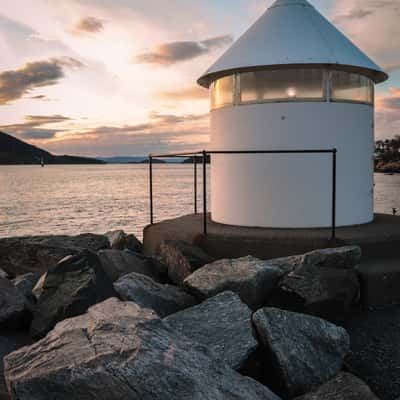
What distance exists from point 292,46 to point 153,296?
15.2ft

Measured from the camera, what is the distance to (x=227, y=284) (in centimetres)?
593

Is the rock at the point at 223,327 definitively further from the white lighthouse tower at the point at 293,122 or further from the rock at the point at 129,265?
the white lighthouse tower at the point at 293,122

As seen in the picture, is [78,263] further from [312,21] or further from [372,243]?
[312,21]

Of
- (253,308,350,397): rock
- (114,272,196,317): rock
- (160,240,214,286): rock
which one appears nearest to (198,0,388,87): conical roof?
(160,240,214,286): rock

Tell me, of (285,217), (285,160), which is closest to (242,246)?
(285,217)

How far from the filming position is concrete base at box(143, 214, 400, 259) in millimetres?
7523

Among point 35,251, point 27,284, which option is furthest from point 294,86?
point 35,251

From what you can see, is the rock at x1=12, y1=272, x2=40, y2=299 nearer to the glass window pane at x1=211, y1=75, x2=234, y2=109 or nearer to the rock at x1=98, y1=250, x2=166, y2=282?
the rock at x1=98, y1=250, x2=166, y2=282

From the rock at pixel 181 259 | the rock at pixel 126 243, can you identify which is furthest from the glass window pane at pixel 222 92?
the rock at pixel 126 243

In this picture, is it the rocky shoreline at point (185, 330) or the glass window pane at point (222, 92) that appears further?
the glass window pane at point (222, 92)

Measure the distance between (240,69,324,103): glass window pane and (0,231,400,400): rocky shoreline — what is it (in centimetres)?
268

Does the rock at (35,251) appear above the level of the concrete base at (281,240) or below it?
below

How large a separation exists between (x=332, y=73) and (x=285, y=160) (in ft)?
5.12

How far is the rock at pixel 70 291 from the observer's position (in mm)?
5590
